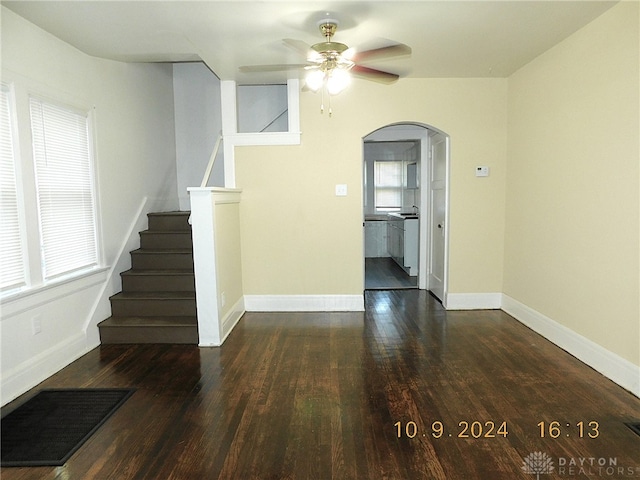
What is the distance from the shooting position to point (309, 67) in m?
2.79

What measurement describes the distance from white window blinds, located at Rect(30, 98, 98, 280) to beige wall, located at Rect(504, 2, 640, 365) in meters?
4.23

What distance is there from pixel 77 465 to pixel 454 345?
2903mm

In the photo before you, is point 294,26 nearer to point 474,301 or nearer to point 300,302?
point 300,302

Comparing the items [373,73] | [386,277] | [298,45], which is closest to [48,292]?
[298,45]

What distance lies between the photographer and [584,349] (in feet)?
10.4

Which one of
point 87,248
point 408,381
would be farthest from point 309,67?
point 87,248

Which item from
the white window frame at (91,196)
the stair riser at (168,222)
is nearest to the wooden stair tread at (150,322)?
the white window frame at (91,196)

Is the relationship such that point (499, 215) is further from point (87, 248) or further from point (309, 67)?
point (87, 248)

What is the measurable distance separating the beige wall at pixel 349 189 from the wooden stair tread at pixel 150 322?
1.06 m

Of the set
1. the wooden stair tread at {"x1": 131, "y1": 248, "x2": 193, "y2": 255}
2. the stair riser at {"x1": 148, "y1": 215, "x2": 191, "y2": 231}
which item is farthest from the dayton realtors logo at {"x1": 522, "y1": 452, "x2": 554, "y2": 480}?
the stair riser at {"x1": 148, "y1": 215, "x2": 191, "y2": 231}

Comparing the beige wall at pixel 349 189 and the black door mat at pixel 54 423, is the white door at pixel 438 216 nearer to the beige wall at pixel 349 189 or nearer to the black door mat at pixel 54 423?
the beige wall at pixel 349 189

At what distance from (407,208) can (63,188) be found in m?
6.94

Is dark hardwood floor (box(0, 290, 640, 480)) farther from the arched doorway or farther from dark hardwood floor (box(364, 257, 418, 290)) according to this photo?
dark hardwood floor (box(364, 257, 418, 290))

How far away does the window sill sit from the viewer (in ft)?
8.92
